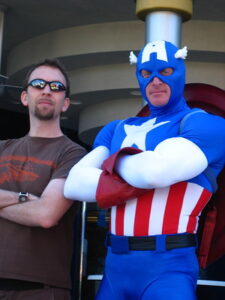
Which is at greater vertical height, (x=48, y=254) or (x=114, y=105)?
(x=114, y=105)

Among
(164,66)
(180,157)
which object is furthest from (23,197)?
(164,66)

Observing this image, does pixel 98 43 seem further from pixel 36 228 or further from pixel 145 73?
pixel 36 228

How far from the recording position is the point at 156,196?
278 cm

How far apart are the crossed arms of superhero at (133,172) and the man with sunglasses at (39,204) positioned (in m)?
0.15

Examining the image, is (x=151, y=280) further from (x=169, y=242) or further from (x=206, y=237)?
(x=206, y=237)

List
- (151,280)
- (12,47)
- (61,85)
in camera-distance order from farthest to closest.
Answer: (12,47) → (61,85) → (151,280)

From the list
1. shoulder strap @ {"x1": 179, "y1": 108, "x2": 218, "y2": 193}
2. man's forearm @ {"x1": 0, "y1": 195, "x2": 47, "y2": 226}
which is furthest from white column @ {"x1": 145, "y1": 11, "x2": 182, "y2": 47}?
man's forearm @ {"x1": 0, "y1": 195, "x2": 47, "y2": 226}

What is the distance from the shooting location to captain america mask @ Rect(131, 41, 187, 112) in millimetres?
2975

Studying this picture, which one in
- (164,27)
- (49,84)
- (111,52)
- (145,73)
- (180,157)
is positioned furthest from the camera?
(111,52)

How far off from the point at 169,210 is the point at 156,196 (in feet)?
0.28

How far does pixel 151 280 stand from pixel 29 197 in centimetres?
70

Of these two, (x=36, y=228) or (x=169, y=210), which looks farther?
(x=36, y=228)

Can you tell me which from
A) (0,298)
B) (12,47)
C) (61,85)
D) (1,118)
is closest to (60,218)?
(0,298)

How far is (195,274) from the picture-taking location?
9.13ft
